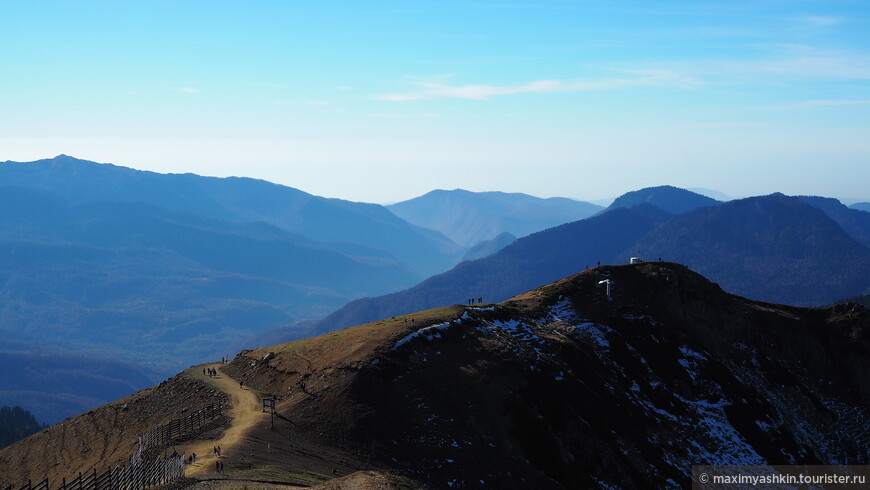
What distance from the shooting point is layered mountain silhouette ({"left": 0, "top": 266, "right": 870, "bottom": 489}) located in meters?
75.0

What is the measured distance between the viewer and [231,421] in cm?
7562

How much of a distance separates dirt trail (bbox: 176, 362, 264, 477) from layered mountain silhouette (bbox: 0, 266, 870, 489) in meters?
1.12

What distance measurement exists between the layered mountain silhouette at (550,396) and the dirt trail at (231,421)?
1118mm

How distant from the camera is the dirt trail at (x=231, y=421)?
5962 centimetres

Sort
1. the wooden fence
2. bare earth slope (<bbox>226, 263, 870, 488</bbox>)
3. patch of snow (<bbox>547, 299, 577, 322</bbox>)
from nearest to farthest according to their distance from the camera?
the wooden fence, bare earth slope (<bbox>226, 263, 870, 488</bbox>), patch of snow (<bbox>547, 299, 577, 322</bbox>)

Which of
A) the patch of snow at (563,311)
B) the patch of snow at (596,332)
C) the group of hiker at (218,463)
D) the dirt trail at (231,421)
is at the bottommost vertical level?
the dirt trail at (231,421)

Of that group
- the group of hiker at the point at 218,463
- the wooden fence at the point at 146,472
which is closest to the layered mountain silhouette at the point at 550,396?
the group of hiker at the point at 218,463

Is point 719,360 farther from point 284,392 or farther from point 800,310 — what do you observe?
point 284,392

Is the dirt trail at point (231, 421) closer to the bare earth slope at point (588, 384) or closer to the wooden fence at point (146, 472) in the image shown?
the wooden fence at point (146, 472)

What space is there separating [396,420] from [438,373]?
10.9 metres

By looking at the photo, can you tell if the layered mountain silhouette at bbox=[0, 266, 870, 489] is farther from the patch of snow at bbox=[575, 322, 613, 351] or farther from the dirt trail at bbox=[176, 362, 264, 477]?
the dirt trail at bbox=[176, 362, 264, 477]

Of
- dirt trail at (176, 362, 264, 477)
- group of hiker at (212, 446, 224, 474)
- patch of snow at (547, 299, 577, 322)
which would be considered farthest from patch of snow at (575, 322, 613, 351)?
group of hiker at (212, 446, 224, 474)

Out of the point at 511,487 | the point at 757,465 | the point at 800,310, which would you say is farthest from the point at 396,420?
the point at 800,310

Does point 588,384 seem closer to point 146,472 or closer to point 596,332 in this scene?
point 596,332
